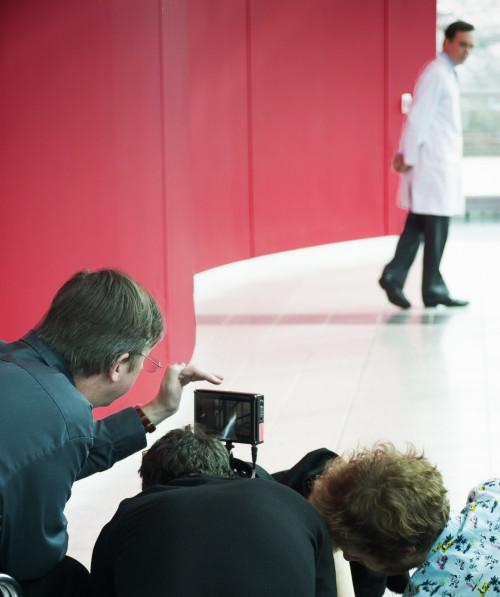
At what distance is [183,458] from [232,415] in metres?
0.21

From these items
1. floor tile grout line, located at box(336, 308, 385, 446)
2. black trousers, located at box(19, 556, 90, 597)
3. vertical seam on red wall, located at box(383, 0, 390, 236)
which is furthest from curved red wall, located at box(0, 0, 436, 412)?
vertical seam on red wall, located at box(383, 0, 390, 236)

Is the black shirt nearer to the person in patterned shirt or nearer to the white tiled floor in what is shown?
the person in patterned shirt

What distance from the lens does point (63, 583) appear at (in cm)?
167

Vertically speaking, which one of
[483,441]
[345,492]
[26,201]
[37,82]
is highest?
[37,82]

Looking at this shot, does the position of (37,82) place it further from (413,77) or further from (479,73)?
(479,73)

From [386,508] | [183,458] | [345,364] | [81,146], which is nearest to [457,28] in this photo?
[345,364]

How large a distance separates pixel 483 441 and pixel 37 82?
6.05ft

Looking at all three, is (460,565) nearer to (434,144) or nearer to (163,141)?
(163,141)

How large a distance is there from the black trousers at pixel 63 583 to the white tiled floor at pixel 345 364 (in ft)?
2.81

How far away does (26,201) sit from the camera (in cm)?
297

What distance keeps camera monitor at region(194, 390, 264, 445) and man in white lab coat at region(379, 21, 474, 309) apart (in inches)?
147

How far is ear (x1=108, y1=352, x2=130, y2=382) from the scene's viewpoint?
1569 mm

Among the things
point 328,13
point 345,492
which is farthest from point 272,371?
point 328,13

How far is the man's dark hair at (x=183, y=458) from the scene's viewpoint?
1660 mm
